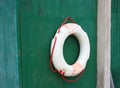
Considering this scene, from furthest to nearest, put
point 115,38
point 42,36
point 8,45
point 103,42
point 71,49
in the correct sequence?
point 115,38
point 103,42
point 71,49
point 42,36
point 8,45

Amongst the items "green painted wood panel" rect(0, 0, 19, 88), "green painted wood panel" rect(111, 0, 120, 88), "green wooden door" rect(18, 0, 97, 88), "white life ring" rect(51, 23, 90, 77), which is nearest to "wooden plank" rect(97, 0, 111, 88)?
"green wooden door" rect(18, 0, 97, 88)

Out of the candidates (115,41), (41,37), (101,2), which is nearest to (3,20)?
(41,37)

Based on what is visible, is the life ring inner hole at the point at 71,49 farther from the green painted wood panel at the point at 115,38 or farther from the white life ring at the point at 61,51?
the green painted wood panel at the point at 115,38

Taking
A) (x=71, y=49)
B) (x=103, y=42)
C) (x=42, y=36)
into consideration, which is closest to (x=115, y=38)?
(x=103, y=42)

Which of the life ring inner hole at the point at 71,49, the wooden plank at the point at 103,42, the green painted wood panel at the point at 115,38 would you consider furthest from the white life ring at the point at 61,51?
the green painted wood panel at the point at 115,38

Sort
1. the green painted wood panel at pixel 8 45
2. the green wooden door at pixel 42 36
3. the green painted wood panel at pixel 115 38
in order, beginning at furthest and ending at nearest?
the green painted wood panel at pixel 115 38 → the green wooden door at pixel 42 36 → the green painted wood panel at pixel 8 45

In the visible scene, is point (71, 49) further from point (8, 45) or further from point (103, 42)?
point (8, 45)

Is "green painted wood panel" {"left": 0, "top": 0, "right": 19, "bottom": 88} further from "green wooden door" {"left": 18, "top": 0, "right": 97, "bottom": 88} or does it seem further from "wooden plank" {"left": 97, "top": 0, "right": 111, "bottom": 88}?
"wooden plank" {"left": 97, "top": 0, "right": 111, "bottom": 88}
